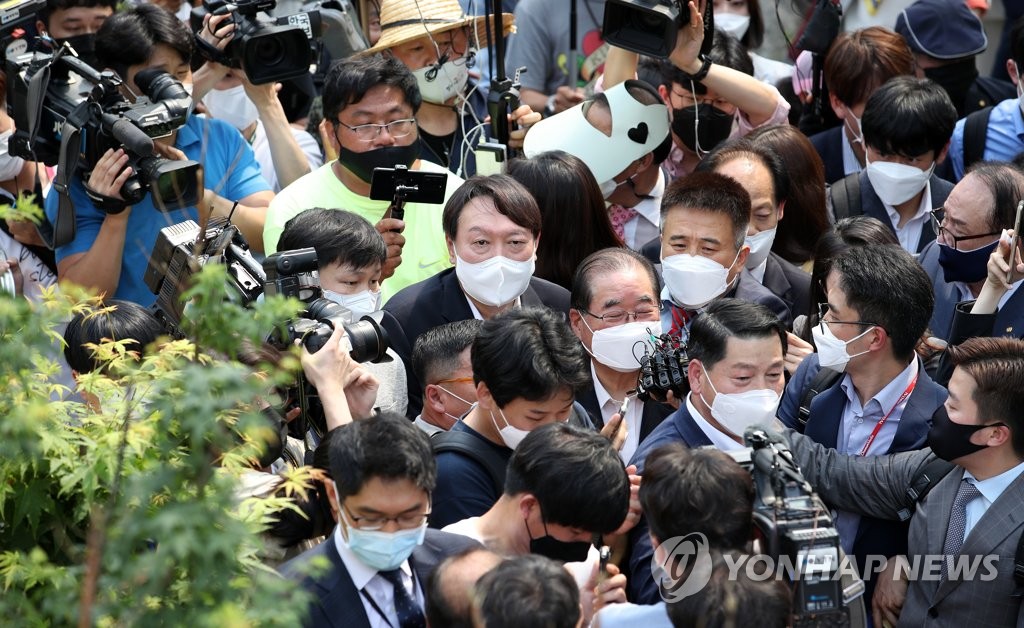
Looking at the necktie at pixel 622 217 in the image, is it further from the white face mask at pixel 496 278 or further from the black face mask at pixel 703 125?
the white face mask at pixel 496 278

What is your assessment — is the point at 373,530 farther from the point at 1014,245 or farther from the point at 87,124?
the point at 1014,245

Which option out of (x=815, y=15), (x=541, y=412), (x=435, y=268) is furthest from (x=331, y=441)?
(x=815, y=15)

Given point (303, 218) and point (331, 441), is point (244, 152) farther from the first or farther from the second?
point (331, 441)

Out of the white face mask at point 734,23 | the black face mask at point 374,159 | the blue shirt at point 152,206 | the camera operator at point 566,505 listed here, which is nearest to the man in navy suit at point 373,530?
the camera operator at point 566,505

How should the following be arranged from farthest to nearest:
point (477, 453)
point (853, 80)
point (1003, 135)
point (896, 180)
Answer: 1. point (853, 80)
2. point (1003, 135)
3. point (896, 180)
4. point (477, 453)

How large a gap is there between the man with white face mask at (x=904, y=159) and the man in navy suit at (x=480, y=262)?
1.88 meters

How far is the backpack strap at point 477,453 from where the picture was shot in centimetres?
428

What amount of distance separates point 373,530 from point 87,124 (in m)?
2.61

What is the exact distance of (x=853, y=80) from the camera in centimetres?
691

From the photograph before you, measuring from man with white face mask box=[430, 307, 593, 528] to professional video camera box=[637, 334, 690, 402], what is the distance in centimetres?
43

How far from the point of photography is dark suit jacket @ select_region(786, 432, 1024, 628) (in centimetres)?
405

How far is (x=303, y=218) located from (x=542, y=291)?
102 cm

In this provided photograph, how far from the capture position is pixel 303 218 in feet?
17.3

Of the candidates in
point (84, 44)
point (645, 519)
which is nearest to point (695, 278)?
point (645, 519)
